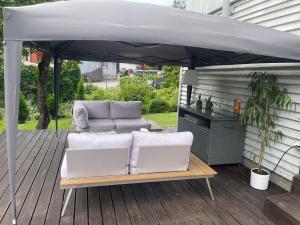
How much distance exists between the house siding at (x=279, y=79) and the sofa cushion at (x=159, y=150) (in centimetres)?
170

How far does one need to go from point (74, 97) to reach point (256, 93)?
8129mm

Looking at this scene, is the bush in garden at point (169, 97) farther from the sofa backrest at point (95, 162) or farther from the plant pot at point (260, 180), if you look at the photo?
the sofa backrest at point (95, 162)

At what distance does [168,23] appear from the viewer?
2.55 metres

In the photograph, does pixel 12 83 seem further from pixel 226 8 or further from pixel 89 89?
pixel 89 89

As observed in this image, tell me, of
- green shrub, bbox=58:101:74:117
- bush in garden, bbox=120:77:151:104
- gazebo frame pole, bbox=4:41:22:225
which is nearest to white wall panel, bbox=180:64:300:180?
gazebo frame pole, bbox=4:41:22:225

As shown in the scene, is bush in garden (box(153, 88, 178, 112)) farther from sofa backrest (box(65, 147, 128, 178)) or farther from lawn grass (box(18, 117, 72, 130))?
sofa backrest (box(65, 147, 128, 178))

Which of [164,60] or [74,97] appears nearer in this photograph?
[164,60]

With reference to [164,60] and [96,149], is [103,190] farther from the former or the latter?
[164,60]

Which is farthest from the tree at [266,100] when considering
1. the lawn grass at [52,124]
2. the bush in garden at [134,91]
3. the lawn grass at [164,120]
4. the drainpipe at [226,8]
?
the bush in garden at [134,91]

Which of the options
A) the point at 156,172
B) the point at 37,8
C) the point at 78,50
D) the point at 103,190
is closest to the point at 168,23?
the point at 37,8

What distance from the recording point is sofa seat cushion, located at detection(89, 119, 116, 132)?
546cm

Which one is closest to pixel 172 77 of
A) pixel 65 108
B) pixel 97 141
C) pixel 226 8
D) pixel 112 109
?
pixel 65 108

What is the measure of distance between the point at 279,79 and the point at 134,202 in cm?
284

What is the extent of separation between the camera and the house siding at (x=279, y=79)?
3.71 m
